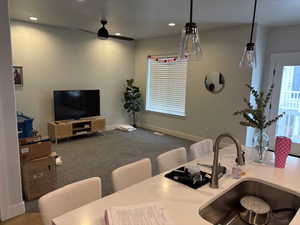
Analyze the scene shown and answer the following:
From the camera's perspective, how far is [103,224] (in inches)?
42.3

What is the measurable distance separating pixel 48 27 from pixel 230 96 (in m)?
4.20

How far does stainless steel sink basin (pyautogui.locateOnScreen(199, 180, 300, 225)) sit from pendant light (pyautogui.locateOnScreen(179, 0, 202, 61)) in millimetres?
978

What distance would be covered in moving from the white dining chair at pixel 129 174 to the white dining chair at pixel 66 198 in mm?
163

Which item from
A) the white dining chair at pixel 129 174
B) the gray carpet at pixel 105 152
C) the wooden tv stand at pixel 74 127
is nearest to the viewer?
the white dining chair at pixel 129 174

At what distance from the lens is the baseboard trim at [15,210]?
232 centimetres

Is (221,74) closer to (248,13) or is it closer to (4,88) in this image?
(248,13)

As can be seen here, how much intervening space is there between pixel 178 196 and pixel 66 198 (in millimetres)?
682

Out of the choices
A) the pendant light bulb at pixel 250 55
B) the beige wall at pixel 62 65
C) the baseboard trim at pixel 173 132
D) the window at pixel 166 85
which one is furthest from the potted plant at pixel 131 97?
the pendant light bulb at pixel 250 55

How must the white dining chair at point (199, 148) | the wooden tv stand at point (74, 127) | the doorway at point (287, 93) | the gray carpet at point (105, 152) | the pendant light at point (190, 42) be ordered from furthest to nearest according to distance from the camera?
the wooden tv stand at point (74, 127) < the doorway at point (287, 93) < the gray carpet at point (105, 152) < the white dining chair at point (199, 148) < the pendant light at point (190, 42)

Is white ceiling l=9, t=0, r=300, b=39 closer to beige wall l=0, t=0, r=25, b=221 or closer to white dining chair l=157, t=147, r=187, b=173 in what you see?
beige wall l=0, t=0, r=25, b=221

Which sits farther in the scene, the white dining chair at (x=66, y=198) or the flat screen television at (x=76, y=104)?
the flat screen television at (x=76, y=104)

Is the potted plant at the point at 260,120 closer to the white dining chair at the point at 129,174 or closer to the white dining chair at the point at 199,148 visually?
the white dining chair at the point at 199,148

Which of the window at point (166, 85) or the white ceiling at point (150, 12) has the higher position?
the white ceiling at point (150, 12)

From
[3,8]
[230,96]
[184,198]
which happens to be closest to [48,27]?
[3,8]
